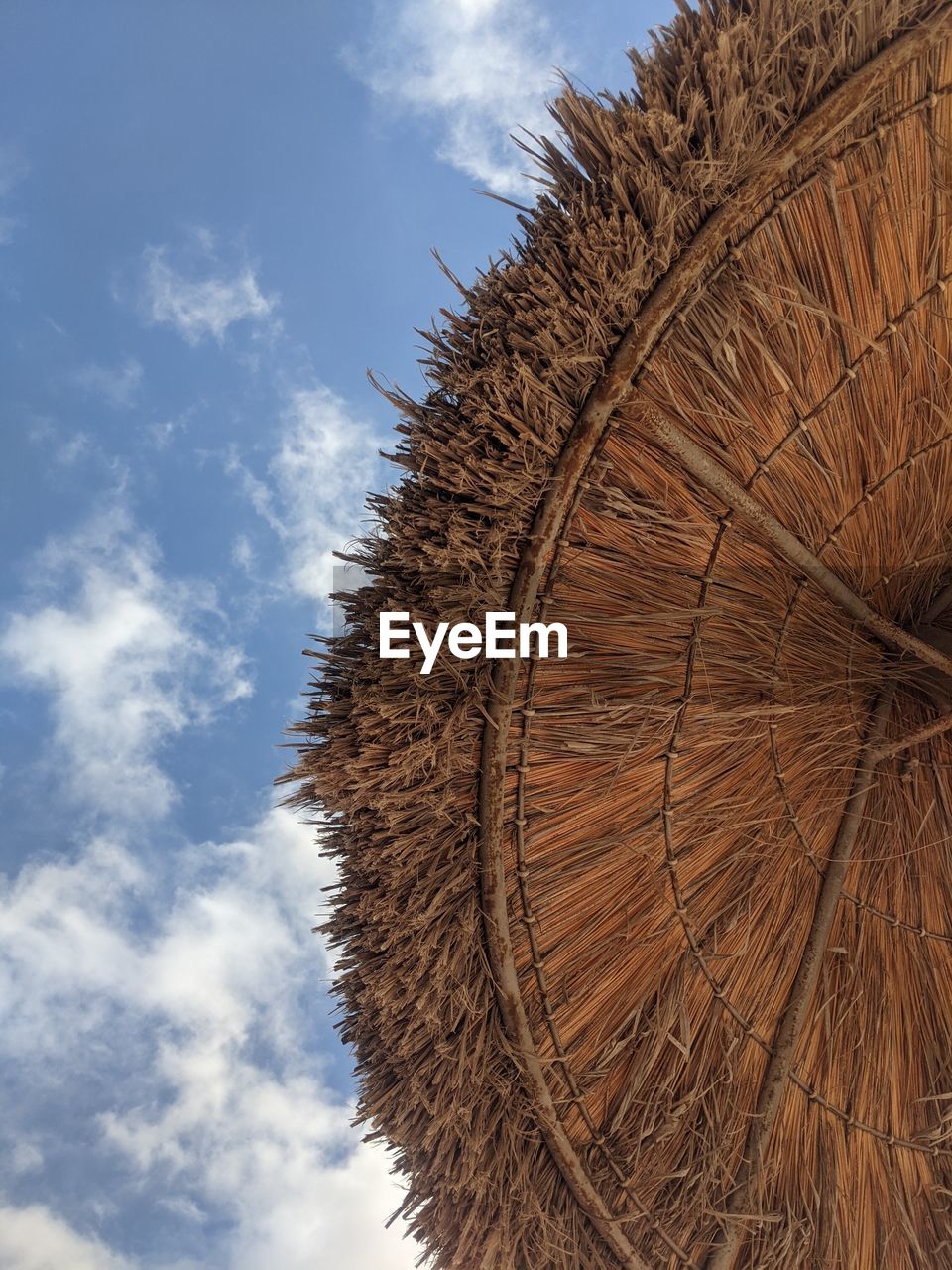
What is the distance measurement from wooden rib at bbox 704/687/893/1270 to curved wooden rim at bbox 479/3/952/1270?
109 millimetres

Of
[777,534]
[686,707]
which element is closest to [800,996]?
[686,707]

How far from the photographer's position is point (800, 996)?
1551 millimetres

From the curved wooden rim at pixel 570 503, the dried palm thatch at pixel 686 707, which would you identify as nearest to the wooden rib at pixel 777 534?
the dried palm thatch at pixel 686 707

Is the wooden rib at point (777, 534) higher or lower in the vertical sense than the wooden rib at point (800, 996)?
higher

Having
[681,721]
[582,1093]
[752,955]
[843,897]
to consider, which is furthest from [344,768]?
[843,897]

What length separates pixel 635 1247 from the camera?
1431 millimetres

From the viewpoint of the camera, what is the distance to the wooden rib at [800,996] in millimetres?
1463

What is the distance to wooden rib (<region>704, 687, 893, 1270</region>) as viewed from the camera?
146cm

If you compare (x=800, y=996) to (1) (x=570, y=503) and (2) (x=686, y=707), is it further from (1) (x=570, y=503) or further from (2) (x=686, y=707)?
(1) (x=570, y=503)

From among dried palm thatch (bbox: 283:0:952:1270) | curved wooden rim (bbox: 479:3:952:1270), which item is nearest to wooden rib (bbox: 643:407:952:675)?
dried palm thatch (bbox: 283:0:952:1270)

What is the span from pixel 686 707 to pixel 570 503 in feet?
1.30

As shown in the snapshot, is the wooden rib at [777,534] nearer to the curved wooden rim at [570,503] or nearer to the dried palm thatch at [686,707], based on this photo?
the dried palm thatch at [686,707]

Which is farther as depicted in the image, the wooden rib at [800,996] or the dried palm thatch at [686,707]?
the wooden rib at [800,996]

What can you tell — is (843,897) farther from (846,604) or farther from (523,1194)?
(523,1194)
